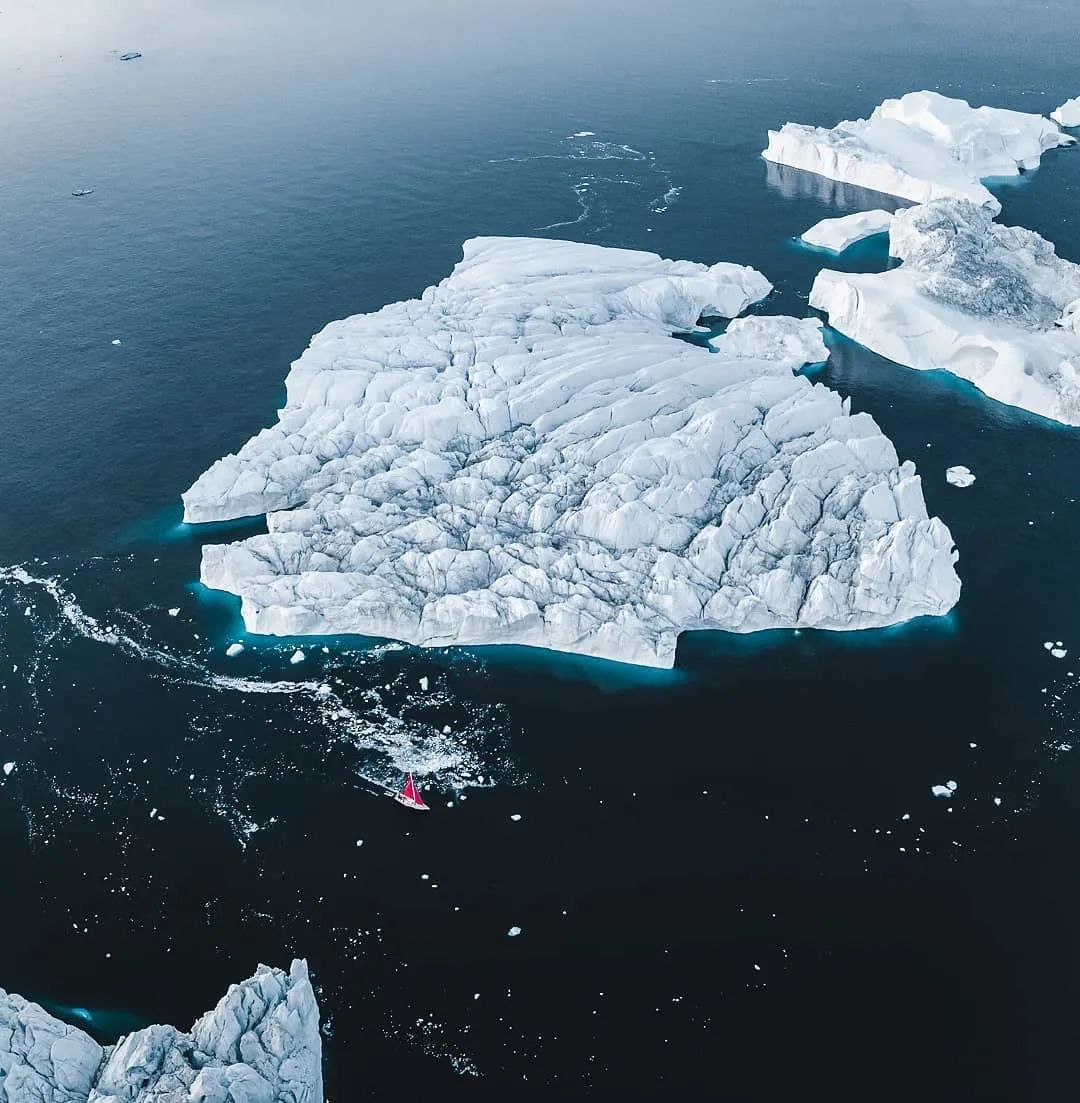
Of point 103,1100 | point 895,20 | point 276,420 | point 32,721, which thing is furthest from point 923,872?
point 895,20

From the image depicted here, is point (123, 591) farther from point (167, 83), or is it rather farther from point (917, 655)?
point (167, 83)

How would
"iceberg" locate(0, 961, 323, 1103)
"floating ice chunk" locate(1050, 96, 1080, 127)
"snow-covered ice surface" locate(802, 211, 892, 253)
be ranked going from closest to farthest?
"iceberg" locate(0, 961, 323, 1103) < "snow-covered ice surface" locate(802, 211, 892, 253) < "floating ice chunk" locate(1050, 96, 1080, 127)

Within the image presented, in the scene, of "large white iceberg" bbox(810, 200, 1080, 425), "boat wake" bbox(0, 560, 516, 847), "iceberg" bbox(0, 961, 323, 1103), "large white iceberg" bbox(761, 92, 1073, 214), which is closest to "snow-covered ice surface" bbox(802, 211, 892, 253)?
"large white iceberg" bbox(810, 200, 1080, 425)

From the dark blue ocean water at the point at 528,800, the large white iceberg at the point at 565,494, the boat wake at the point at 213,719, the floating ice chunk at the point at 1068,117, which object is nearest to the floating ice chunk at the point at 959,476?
the dark blue ocean water at the point at 528,800

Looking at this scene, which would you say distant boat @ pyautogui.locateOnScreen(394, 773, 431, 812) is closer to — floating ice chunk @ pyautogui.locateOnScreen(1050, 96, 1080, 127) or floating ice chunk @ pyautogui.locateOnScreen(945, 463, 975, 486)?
floating ice chunk @ pyautogui.locateOnScreen(945, 463, 975, 486)

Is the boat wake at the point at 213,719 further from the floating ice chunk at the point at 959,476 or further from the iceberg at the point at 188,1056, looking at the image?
the floating ice chunk at the point at 959,476

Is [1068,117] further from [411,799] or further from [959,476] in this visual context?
[411,799]
